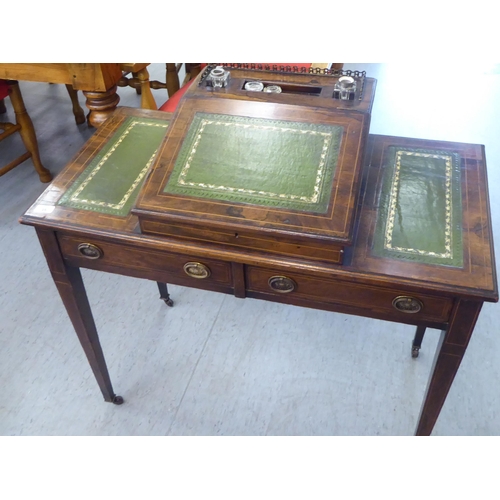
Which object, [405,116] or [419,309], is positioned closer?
[419,309]

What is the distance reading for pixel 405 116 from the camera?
3354 millimetres

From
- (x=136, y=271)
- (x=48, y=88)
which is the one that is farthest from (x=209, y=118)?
(x=48, y=88)

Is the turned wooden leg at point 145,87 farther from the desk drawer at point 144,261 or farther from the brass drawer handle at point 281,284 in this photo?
the brass drawer handle at point 281,284

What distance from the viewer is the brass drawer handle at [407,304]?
1.12m

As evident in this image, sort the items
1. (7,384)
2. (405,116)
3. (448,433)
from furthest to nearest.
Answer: (405,116), (7,384), (448,433)

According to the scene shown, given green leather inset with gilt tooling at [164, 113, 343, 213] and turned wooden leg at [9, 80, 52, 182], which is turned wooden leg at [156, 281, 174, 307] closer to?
green leather inset with gilt tooling at [164, 113, 343, 213]

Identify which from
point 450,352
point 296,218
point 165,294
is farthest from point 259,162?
point 165,294

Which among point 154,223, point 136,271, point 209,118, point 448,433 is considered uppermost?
point 209,118

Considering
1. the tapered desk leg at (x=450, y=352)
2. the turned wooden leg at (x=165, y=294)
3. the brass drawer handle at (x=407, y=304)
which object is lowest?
the turned wooden leg at (x=165, y=294)

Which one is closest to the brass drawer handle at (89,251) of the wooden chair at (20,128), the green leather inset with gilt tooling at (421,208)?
the green leather inset with gilt tooling at (421,208)

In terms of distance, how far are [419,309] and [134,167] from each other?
2.65 feet

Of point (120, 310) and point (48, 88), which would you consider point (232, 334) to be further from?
point (48, 88)

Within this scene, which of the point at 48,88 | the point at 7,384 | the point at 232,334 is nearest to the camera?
the point at 7,384

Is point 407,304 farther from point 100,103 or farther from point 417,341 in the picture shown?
point 100,103
